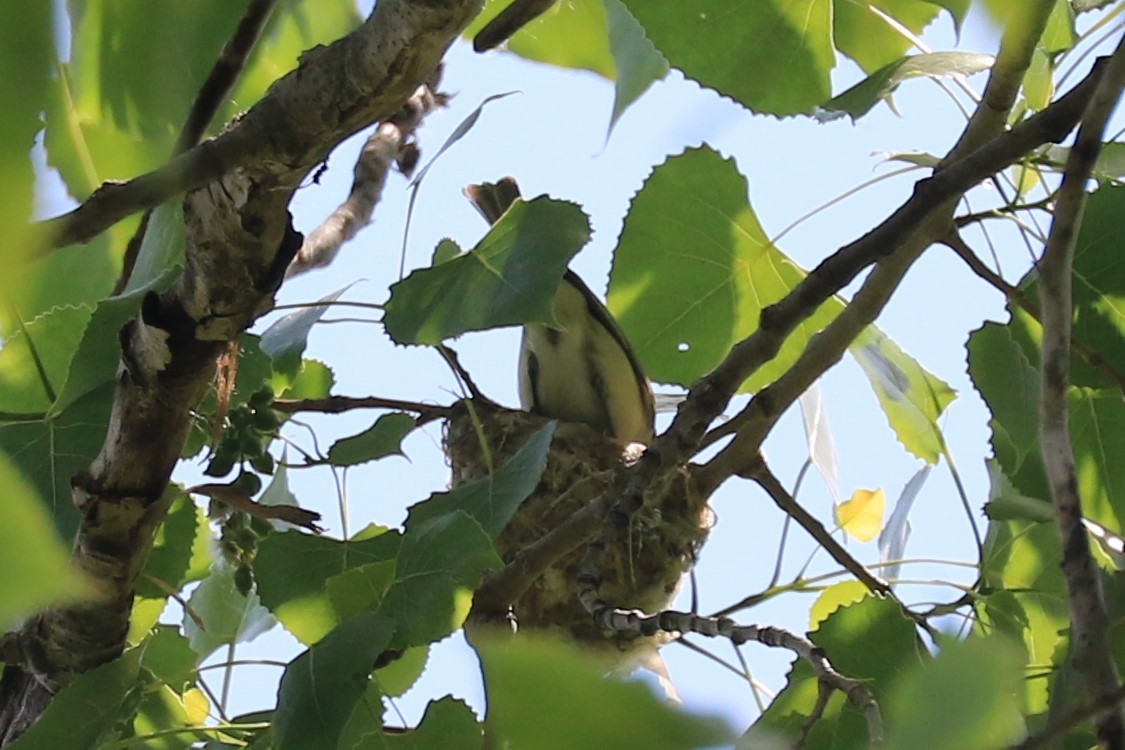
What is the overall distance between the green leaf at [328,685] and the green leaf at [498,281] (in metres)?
0.26

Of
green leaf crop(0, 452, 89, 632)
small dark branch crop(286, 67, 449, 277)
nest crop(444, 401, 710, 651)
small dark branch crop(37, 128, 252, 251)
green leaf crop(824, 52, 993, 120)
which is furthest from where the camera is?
nest crop(444, 401, 710, 651)

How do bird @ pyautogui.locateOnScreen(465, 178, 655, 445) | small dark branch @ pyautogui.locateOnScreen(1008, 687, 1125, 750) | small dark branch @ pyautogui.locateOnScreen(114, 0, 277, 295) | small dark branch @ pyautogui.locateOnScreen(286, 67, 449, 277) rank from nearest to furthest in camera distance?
small dark branch @ pyautogui.locateOnScreen(1008, 687, 1125, 750) < small dark branch @ pyautogui.locateOnScreen(114, 0, 277, 295) < small dark branch @ pyautogui.locateOnScreen(286, 67, 449, 277) < bird @ pyautogui.locateOnScreen(465, 178, 655, 445)

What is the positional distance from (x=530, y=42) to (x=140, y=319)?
78 centimetres

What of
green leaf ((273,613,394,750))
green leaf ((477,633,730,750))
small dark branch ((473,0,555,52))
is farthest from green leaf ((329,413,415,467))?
green leaf ((477,633,730,750))

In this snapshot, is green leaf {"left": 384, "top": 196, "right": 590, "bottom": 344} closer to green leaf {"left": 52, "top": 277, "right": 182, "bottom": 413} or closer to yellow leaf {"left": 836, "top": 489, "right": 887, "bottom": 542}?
green leaf {"left": 52, "top": 277, "right": 182, "bottom": 413}

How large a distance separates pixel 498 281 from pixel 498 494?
0.77ft

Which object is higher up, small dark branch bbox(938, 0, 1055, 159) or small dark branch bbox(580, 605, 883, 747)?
small dark branch bbox(938, 0, 1055, 159)

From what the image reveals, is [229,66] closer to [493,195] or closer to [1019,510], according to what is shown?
[1019,510]

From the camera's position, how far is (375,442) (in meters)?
1.32

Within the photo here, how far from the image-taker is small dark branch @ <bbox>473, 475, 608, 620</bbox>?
1412 mm

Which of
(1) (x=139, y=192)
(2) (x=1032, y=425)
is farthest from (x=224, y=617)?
(1) (x=139, y=192)

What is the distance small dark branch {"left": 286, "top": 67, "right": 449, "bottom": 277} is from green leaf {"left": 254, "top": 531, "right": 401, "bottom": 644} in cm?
72

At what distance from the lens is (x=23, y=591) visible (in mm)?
152

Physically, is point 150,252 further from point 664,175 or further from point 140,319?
point 664,175
